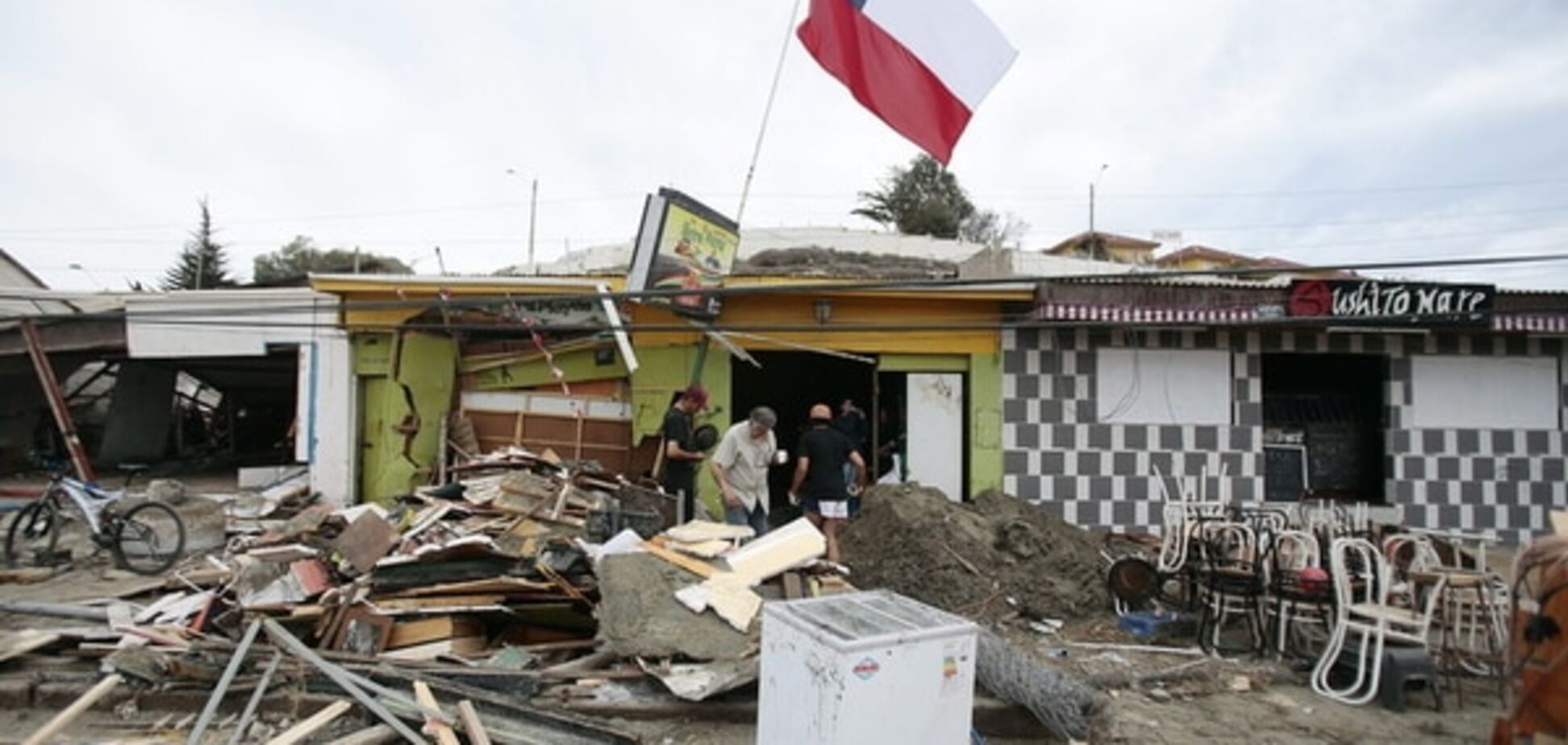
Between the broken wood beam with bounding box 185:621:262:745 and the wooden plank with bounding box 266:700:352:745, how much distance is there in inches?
13.5

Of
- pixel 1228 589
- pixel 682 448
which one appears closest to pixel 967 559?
pixel 1228 589

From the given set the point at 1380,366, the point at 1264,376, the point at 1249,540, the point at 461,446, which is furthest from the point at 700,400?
the point at 1380,366

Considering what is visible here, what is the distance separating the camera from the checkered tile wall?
10461mm

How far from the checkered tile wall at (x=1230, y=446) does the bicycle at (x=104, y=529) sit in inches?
379

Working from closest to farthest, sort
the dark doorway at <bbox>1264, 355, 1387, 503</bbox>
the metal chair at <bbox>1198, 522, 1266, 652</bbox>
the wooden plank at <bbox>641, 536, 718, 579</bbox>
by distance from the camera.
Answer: the wooden plank at <bbox>641, 536, 718, 579</bbox> → the metal chair at <bbox>1198, 522, 1266, 652</bbox> → the dark doorway at <bbox>1264, 355, 1387, 503</bbox>

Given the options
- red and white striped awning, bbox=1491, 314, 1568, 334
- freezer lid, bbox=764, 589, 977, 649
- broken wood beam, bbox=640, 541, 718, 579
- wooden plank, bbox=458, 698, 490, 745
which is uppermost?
red and white striped awning, bbox=1491, 314, 1568, 334

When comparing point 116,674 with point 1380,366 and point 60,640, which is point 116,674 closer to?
point 60,640

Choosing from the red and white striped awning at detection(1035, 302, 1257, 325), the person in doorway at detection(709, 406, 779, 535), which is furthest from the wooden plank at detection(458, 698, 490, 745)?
the red and white striped awning at detection(1035, 302, 1257, 325)

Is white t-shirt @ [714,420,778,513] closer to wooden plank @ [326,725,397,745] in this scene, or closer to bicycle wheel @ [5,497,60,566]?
wooden plank @ [326,725,397,745]

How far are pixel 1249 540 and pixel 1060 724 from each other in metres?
3.73

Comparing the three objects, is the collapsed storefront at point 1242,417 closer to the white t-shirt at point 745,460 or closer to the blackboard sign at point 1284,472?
the blackboard sign at point 1284,472

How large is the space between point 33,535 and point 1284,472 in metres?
15.2

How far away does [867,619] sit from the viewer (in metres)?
3.35

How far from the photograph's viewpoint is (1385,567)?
5777 mm
